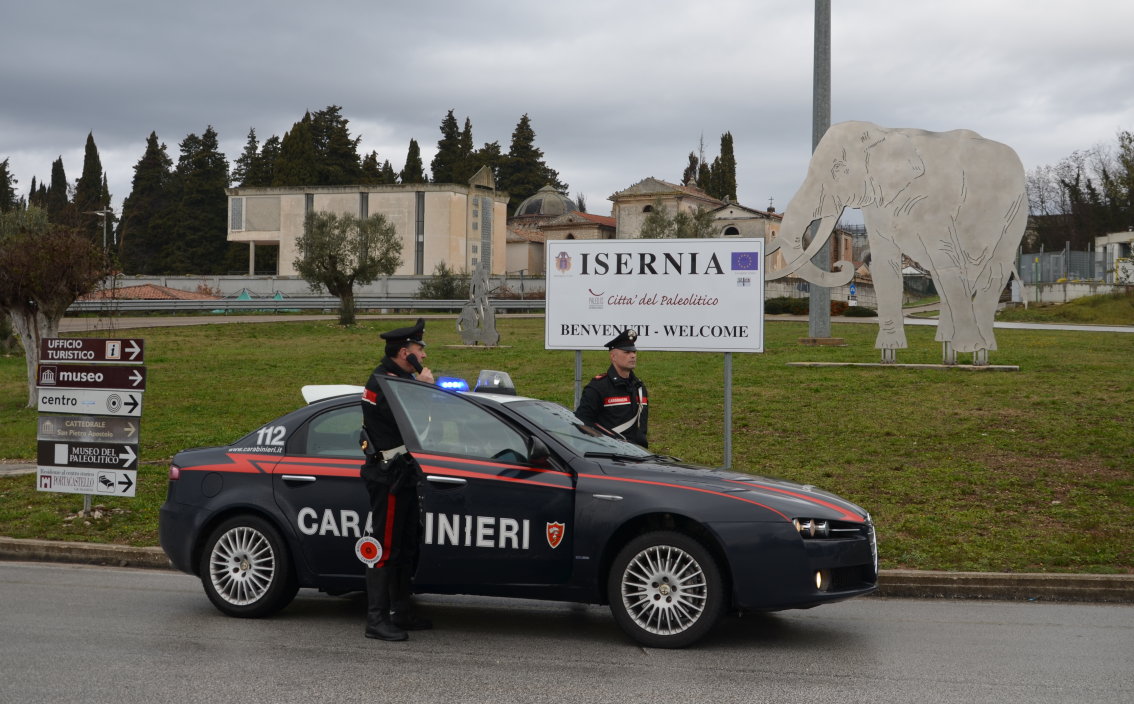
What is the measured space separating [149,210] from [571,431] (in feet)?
334

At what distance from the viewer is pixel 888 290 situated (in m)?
23.0

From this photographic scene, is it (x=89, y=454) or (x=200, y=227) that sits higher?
(x=200, y=227)

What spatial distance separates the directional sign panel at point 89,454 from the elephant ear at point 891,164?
1586cm

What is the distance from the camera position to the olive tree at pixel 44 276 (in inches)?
723

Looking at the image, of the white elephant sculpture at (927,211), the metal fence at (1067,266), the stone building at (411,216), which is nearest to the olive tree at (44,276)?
the white elephant sculpture at (927,211)

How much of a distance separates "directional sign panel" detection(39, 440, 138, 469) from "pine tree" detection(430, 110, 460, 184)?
3840 inches

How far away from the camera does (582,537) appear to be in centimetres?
696

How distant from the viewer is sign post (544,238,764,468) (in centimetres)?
1110

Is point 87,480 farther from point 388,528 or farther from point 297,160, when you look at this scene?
point 297,160

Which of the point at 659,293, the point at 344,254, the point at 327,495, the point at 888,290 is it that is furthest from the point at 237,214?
the point at 327,495

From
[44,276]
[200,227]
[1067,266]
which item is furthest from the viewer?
[200,227]

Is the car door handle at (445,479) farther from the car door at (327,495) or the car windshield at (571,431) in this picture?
the car windshield at (571,431)

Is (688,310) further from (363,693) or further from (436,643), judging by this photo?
(363,693)

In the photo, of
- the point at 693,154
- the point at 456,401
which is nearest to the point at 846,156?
the point at 456,401
